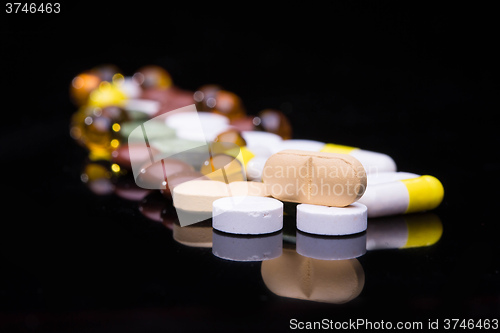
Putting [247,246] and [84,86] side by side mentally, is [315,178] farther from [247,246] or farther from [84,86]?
[84,86]

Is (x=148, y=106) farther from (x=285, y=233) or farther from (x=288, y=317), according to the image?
(x=288, y=317)

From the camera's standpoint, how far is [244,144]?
2816 millimetres

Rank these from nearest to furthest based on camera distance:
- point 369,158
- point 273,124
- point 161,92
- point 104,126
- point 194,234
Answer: point 194,234, point 369,158, point 104,126, point 273,124, point 161,92

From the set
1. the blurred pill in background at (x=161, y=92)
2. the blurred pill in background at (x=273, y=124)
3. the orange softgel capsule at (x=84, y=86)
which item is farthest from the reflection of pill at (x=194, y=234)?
the orange softgel capsule at (x=84, y=86)

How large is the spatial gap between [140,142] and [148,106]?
2.21 ft

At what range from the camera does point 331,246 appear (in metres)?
1.97

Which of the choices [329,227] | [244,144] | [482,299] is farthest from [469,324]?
[244,144]

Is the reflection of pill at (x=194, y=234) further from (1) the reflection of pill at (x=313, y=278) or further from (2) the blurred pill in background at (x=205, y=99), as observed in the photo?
(2) the blurred pill in background at (x=205, y=99)

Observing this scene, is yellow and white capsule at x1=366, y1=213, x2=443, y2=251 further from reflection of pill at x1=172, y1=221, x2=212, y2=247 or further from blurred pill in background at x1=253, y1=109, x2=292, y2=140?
blurred pill in background at x1=253, y1=109, x2=292, y2=140

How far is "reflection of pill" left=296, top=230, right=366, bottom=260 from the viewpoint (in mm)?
1911

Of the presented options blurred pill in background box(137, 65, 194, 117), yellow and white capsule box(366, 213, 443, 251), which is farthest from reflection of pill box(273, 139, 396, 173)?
blurred pill in background box(137, 65, 194, 117)

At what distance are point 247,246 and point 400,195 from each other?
23.9 inches

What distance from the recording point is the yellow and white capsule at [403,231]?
6.61 feet

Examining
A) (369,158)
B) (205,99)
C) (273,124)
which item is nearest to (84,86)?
(205,99)
